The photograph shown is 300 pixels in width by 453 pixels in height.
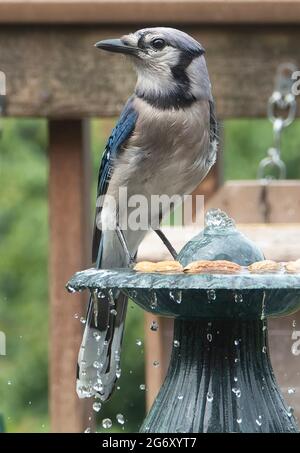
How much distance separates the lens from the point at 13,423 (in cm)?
566

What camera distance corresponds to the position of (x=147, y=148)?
9.46 feet

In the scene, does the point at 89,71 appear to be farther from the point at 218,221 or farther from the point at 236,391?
the point at 236,391

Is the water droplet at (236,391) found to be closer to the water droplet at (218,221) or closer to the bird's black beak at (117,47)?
the water droplet at (218,221)

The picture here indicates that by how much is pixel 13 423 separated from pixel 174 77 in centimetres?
324

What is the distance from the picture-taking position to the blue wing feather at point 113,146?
9.38 ft

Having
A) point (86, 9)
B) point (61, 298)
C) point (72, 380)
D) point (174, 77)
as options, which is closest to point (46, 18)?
point (86, 9)

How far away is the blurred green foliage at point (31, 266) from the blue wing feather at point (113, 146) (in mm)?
2725

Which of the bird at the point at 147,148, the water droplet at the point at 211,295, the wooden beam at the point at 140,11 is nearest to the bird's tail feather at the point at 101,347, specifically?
the bird at the point at 147,148

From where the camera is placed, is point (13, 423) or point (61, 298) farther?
point (13, 423)

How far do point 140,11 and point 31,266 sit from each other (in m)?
3.23

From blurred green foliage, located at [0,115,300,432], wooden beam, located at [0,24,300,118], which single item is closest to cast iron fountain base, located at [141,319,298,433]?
wooden beam, located at [0,24,300,118]

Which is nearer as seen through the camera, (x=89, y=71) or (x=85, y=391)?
(x=85, y=391)

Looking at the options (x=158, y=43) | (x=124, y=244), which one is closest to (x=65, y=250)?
(x=124, y=244)

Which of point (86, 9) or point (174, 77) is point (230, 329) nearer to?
point (174, 77)
